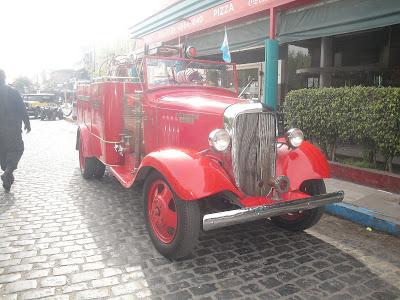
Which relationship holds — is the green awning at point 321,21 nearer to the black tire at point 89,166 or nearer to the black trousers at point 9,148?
the black tire at point 89,166

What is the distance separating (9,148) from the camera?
18.2 ft

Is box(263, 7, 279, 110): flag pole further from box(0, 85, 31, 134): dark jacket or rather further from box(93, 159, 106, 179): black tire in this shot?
box(0, 85, 31, 134): dark jacket

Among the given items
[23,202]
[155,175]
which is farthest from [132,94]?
[23,202]

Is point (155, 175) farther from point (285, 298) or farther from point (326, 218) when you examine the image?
point (326, 218)

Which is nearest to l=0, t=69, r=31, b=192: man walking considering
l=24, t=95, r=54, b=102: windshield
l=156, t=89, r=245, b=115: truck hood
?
l=156, t=89, r=245, b=115: truck hood

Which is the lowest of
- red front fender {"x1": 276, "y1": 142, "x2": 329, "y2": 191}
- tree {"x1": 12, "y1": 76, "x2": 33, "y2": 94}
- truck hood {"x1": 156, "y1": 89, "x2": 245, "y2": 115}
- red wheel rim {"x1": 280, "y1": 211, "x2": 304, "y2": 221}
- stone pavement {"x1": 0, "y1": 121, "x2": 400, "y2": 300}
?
stone pavement {"x1": 0, "y1": 121, "x2": 400, "y2": 300}

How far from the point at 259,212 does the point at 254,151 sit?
65cm

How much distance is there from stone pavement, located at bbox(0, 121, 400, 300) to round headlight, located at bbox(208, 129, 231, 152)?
102 centimetres

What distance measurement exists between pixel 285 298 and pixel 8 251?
256cm

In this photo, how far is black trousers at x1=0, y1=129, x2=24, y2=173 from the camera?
552cm

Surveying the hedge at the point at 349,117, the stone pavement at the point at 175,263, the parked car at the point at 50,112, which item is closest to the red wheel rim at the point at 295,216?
the stone pavement at the point at 175,263

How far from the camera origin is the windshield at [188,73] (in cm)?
460

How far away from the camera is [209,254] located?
3443mm

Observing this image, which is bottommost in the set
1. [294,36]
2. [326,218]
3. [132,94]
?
[326,218]
